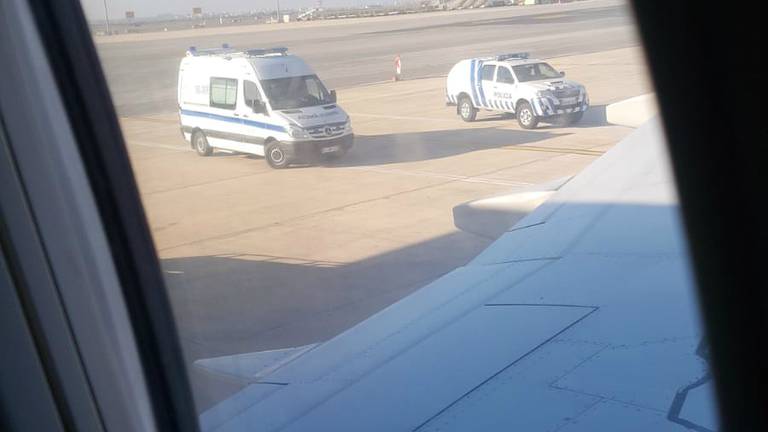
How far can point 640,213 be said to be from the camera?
3.38 m

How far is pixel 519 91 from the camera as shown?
539 inches

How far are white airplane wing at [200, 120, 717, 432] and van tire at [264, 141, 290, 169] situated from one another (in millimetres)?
7795

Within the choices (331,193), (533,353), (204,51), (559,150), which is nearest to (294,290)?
(533,353)

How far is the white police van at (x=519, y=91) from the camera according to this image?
1338 cm

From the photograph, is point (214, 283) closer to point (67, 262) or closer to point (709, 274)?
point (67, 262)

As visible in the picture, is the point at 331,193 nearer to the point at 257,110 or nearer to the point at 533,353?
the point at 257,110

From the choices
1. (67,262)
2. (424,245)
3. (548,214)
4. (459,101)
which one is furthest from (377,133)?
(67,262)

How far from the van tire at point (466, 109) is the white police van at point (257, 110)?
10.9 ft

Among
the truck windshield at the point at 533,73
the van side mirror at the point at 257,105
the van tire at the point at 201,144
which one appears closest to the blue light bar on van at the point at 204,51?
the van side mirror at the point at 257,105

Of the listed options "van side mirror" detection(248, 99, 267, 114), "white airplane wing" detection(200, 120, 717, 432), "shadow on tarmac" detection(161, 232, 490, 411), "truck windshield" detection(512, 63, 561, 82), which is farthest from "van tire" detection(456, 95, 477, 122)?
"white airplane wing" detection(200, 120, 717, 432)

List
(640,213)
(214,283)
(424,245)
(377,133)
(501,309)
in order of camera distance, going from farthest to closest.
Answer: (377,133)
(424,245)
(214,283)
(640,213)
(501,309)

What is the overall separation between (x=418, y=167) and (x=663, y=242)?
8018 millimetres

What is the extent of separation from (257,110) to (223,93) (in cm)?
51

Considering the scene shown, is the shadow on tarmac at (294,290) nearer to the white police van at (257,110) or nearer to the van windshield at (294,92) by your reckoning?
the white police van at (257,110)
